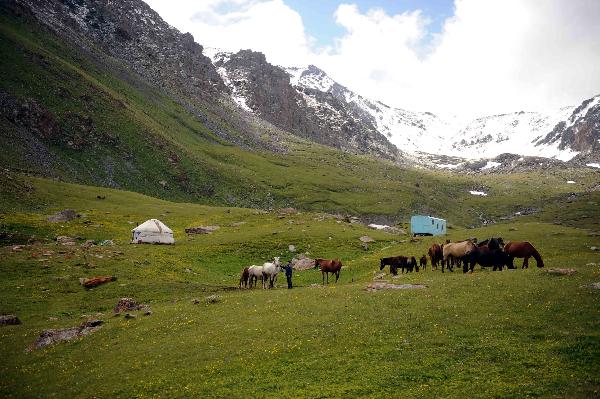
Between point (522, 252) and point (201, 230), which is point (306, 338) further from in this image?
point (201, 230)

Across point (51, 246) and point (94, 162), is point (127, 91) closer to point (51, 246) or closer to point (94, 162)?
point (94, 162)

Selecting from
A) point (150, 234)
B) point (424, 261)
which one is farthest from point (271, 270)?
point (150, 234)

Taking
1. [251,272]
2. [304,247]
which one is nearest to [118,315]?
[251,272]

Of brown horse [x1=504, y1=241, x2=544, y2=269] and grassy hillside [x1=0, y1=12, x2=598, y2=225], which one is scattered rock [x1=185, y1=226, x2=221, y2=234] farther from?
grassy hillside [x1=0, y1=12, x2=598, y2=225]

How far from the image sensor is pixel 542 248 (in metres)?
56.8

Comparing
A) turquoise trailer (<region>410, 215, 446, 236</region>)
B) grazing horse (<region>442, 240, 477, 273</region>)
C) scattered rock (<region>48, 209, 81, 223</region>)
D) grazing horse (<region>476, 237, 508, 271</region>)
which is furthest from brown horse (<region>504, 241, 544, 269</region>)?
scattered rock (<region>48, 209, 81, 223</region>)

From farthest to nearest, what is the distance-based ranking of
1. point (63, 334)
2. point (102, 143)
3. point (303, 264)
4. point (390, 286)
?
1. point (102, 143)
2. point (303, 264)
3. point (390, 286)
4. point (63, 334)

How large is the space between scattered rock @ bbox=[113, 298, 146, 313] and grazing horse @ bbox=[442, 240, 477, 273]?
28.0 meters

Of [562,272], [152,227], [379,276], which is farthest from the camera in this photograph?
[152,227]

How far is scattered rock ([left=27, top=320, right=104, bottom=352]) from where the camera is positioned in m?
32.2

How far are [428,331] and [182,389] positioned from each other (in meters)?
13.3

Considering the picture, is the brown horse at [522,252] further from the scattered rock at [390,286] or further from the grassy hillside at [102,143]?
the grassy hillside at [102,143]

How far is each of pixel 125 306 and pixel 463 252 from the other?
30.1m

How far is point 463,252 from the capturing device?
40.6 m
